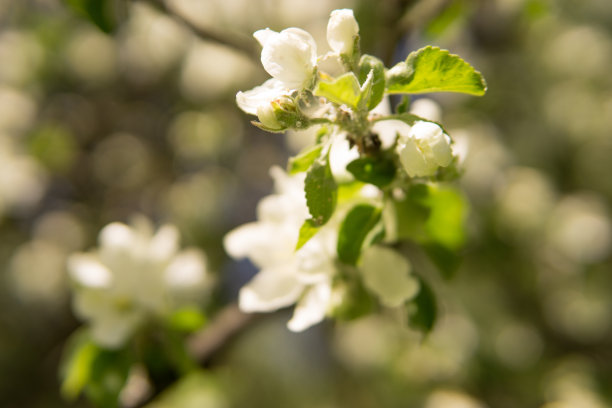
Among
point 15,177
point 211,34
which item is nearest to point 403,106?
point 211,34

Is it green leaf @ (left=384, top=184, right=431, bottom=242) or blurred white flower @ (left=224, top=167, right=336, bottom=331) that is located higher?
green leaf @ (left=384, top=184, right=431, bottom=242)

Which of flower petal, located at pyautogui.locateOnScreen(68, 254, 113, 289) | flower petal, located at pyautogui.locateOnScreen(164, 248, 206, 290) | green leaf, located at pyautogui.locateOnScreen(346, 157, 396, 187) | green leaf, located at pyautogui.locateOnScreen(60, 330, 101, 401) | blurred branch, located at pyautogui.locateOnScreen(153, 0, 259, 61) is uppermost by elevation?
blurred branch, located at pyautogui.locateOnScreen(153, 0, 259, 61)

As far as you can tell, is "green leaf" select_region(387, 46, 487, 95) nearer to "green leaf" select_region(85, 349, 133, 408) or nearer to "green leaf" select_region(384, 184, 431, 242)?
"green leaf" select_region(384, 184, 431, 242)

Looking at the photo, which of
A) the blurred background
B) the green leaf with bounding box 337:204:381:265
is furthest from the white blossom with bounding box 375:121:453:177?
the blurred background

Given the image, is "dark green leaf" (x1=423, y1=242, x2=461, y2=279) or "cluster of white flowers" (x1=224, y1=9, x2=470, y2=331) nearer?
"cluster of white flowers" (x1=224, y1=9, x2=470, y2=331)

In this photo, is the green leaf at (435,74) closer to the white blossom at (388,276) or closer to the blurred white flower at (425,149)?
the blurred white flower at (425,149)

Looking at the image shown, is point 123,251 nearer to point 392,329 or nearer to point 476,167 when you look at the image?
point 392,329

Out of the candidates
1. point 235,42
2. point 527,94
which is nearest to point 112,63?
point 235,42
